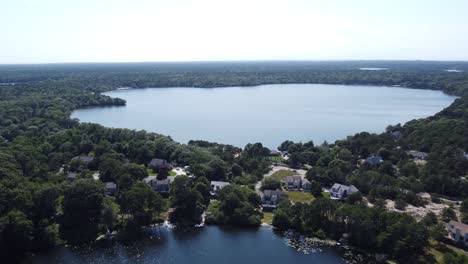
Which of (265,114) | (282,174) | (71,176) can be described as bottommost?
(265,114)

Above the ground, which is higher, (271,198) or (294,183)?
(271,198)

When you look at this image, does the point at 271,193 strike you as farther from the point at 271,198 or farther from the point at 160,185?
the point at 160,185

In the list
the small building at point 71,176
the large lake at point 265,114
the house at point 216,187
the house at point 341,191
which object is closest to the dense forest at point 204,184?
the small building at point 71,176

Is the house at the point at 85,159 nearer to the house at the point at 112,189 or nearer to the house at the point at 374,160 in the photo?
the house at the point at 112,189

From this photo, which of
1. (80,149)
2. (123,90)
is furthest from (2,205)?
(123,90)

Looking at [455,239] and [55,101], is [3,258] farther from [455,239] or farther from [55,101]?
[55,101]

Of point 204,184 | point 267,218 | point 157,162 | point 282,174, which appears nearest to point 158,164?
point 157,162

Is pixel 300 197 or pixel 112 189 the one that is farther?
pixel 300 197
